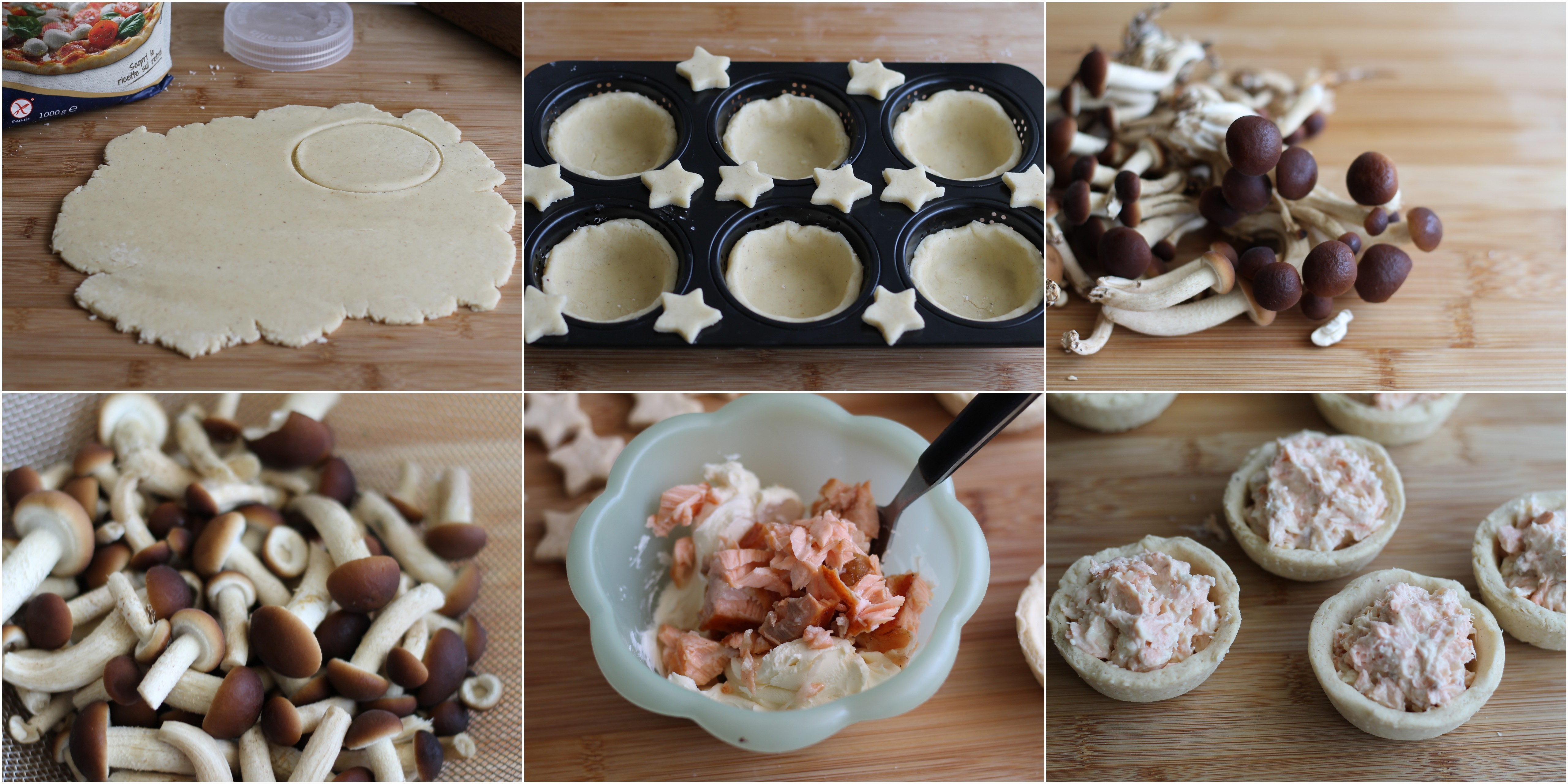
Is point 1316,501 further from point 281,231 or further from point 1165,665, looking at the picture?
point 281,231

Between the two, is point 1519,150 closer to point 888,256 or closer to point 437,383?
point 888,256

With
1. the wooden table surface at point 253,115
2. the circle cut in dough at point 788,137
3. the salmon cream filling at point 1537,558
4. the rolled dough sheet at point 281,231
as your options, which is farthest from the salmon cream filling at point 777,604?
the salmon cream filling at point 1537,558

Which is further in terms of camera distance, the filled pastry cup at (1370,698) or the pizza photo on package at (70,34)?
the pizza photo on package at (70,34)

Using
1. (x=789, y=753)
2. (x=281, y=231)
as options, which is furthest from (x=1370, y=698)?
(x=281, y=231)

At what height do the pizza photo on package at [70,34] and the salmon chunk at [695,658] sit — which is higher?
the pizza photo on package at [70,34]

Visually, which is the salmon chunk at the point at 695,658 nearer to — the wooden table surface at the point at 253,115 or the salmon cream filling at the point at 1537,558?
the wooden table surface at the point at 253,115

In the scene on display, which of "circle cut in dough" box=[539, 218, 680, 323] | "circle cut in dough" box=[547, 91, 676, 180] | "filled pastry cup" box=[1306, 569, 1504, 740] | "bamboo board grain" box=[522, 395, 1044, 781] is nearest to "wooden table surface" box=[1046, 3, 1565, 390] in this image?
"filled pastry cup" box=[1306, 569, 1504, 740]
